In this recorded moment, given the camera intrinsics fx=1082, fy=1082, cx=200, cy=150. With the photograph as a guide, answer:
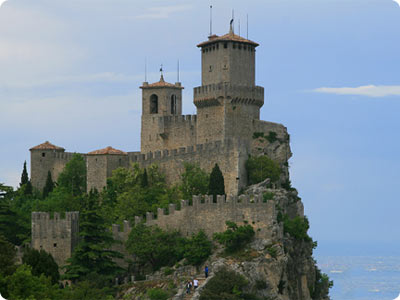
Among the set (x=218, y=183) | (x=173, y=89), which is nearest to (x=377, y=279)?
(x=173, y=89)

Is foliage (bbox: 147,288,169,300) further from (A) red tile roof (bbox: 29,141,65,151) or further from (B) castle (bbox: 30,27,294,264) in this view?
(A) red tile roof (bbox: 29,141,65,151)

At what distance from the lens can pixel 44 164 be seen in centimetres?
10725

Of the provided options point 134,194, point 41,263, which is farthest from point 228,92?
point 41,263

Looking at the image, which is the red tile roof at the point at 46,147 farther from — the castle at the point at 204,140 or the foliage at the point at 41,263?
the foliage at the point at 41,263

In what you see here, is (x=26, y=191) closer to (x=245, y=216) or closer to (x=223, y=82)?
(x=223, y=82)

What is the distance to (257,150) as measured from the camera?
93.6m

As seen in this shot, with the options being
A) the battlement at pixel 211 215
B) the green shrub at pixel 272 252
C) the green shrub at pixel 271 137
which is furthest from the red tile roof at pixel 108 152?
the green shrub at pixel 272 252

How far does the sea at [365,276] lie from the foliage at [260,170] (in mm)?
31248

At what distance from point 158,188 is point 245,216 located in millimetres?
14977

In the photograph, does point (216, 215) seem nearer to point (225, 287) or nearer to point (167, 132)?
point (225, 287)

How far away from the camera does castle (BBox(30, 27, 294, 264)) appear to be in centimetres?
8144

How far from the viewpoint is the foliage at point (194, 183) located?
88688mm

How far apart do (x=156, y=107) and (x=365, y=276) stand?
59.8m

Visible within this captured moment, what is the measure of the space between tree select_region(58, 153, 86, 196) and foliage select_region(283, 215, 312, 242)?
24347mm
